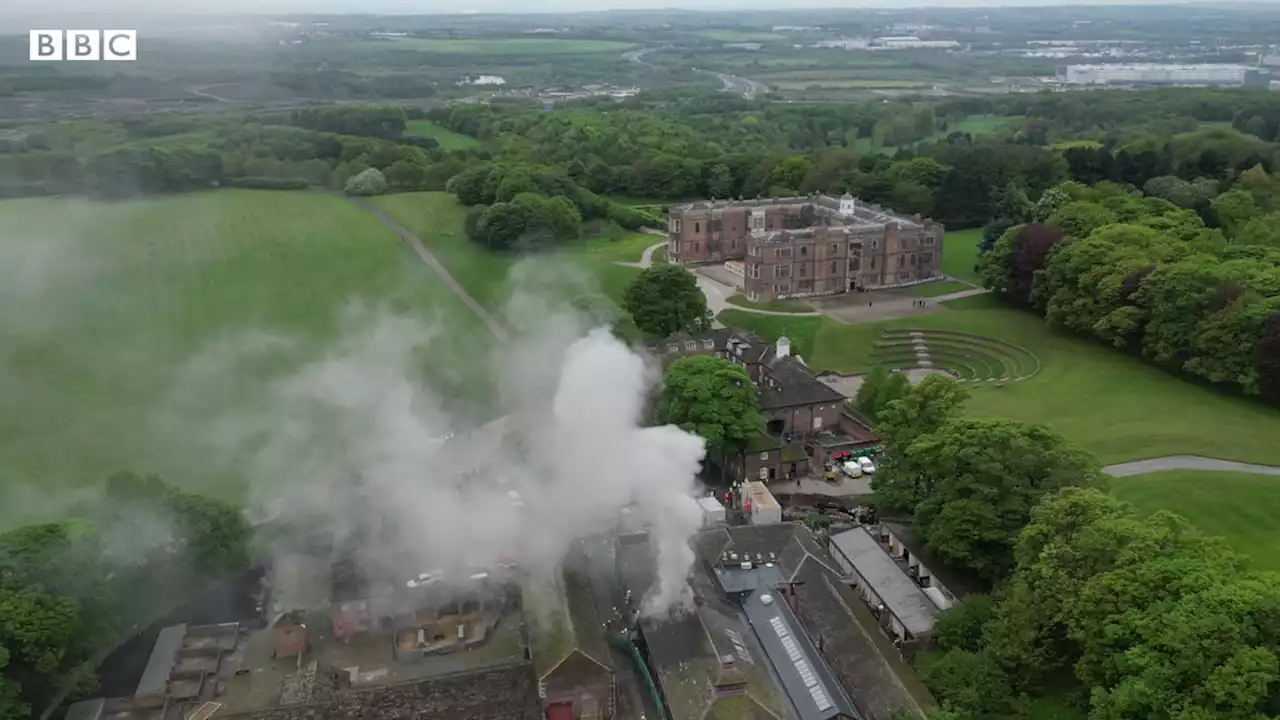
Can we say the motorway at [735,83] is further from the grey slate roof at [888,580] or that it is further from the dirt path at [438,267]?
the grey slate roof at [888,580]

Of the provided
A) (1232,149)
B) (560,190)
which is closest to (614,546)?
(560,190)

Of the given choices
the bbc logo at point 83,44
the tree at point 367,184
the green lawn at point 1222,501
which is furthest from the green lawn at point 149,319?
the green lawn at point 1222,501

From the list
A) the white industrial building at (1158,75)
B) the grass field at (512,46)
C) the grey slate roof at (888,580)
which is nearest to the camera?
the grey slate roof at (888,580)

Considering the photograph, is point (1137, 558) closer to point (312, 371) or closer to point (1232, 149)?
point (312, 371)

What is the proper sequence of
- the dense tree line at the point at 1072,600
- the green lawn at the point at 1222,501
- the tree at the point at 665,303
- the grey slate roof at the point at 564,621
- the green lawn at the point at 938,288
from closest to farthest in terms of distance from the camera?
the dense tree line at the point at 1072,600 → the grey slate roof at the point at 564,621 → the green lawn at the point at 1222,501 → the tree at the point at 665,303 → the green lawn at the point at 938,288

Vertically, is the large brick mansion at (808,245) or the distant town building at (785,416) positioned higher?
the large brick mansion at (808,245)

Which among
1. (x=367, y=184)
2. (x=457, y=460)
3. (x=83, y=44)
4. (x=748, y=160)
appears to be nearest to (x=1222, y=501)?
(x=457, y=460)

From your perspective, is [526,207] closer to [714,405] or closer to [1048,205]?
[714,405]
